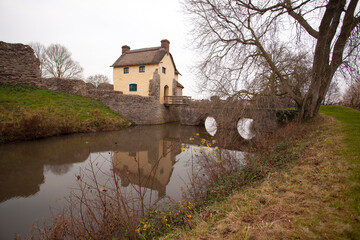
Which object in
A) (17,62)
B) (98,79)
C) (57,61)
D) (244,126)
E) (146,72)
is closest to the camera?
(244,126)

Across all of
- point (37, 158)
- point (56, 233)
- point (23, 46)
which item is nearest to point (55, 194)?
point (56, 233)

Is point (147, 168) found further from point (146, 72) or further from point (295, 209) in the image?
point (146, 72)

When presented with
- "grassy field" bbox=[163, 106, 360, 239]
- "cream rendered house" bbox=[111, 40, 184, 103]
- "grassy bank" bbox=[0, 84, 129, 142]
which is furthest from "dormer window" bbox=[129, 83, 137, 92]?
"grassy field" bbox=[163, 106, 360, 239]

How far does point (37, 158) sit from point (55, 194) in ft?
11.3

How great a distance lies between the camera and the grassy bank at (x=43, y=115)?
8930 mm

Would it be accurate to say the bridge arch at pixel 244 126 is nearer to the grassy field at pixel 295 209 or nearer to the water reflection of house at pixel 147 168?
the water reflection of house at pixel 147 168

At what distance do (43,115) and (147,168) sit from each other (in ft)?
27.7

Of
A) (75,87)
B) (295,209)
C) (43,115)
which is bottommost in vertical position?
(295,209)

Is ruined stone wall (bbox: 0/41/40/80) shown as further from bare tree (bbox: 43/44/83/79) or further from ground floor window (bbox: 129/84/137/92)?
bare tree (bbox: 43/44/83/79)

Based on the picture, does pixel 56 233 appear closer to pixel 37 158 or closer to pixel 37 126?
pixel 37 158

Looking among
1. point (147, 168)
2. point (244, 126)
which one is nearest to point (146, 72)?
point (244, 126)

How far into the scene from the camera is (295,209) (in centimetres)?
222

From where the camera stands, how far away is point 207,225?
2303 mm

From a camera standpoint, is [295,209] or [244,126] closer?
[295,209]
